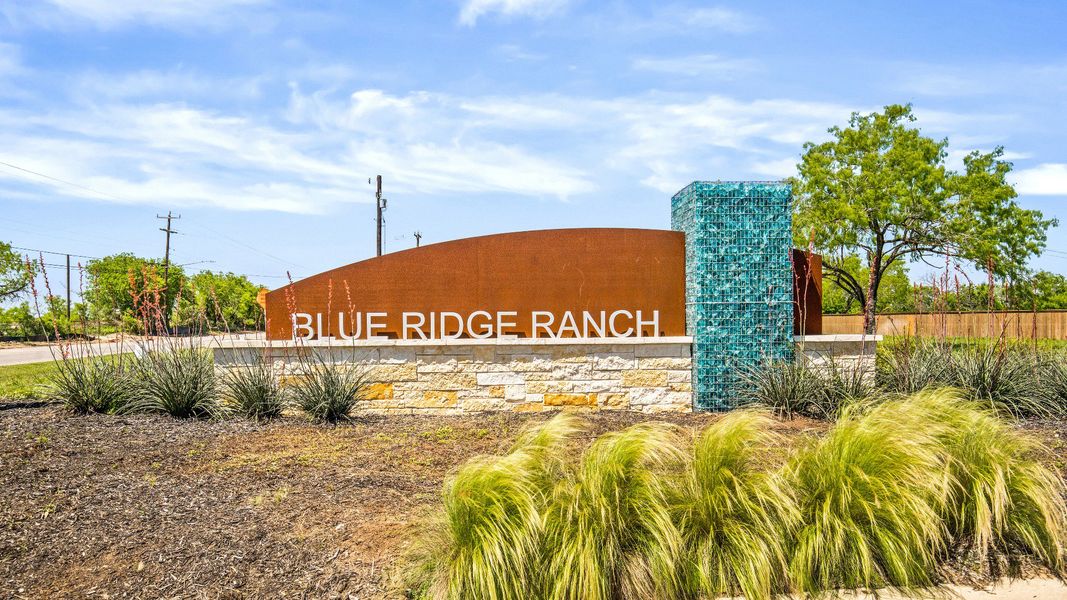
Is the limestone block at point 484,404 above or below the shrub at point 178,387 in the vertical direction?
below

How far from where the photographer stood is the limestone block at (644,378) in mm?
8859

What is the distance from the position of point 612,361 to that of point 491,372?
58.7 inches

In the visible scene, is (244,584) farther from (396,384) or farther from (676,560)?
(396,384)

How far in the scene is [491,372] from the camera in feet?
28.7

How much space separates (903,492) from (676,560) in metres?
1.38

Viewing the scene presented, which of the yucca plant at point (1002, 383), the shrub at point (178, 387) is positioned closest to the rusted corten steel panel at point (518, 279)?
the shrub at point (178, 387)

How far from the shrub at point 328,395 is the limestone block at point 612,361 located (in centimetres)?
283

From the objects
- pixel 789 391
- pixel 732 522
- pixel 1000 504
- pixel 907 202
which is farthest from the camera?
pixel 907 202

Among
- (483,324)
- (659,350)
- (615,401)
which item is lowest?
(615,401)

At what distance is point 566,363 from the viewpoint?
879 cm

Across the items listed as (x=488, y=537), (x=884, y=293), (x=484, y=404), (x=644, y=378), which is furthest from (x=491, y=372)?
(x=884, y=293)

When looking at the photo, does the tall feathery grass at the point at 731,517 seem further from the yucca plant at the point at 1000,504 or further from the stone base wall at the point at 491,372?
the stone base wall at the point at 491,372

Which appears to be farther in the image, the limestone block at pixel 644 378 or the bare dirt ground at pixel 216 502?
the limestone block at pixel 644 378

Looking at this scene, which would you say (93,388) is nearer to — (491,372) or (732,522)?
(491,372)
